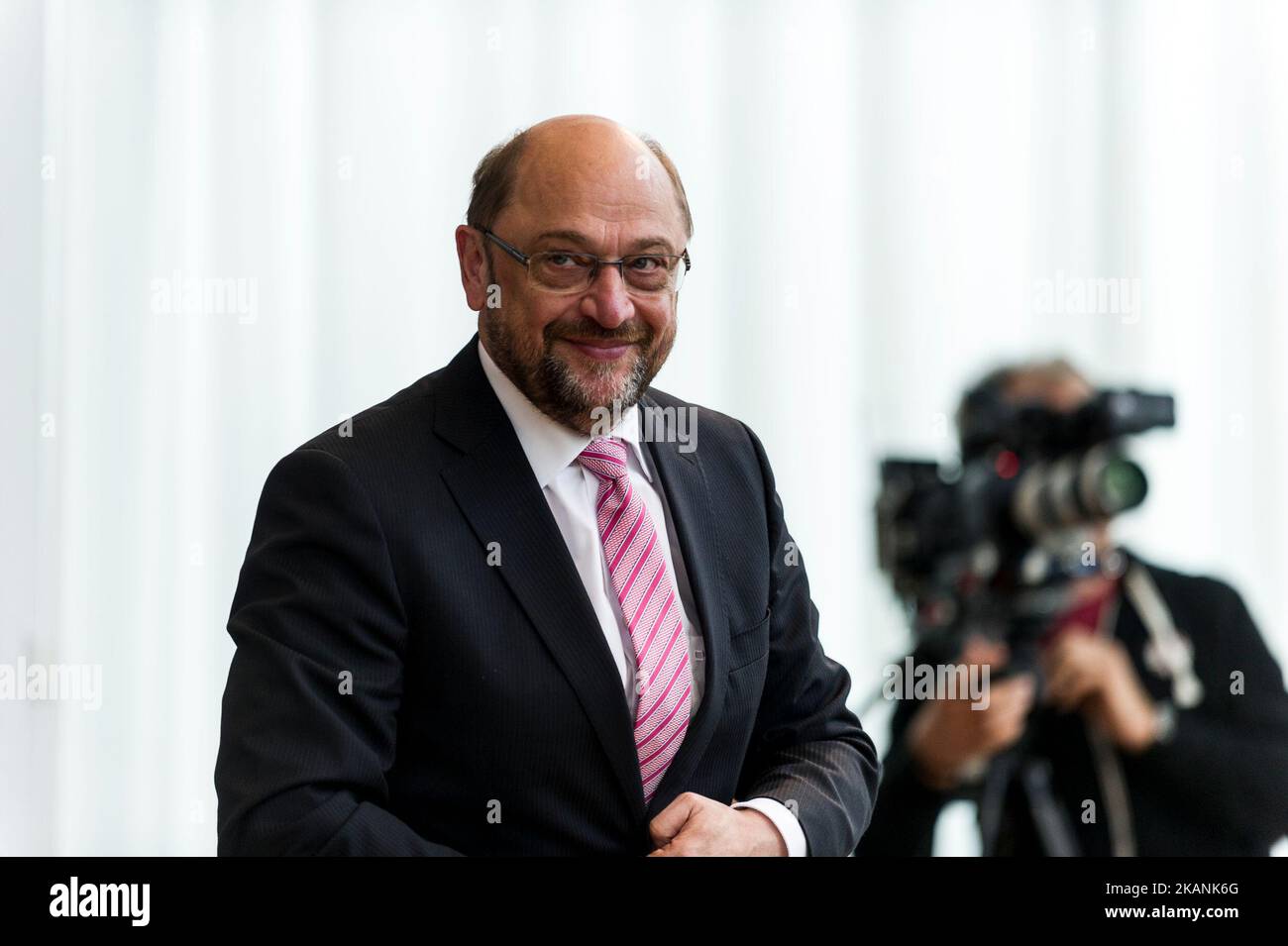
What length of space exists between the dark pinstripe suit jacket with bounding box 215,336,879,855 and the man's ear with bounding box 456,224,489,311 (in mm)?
86

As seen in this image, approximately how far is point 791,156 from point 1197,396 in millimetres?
778

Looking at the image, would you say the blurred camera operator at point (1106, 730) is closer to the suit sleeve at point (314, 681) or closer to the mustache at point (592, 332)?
the mustache at point (592, 332)

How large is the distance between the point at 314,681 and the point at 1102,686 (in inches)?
38.6

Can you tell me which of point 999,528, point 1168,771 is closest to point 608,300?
point 999,528

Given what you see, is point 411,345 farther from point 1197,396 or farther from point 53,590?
point 1197,396

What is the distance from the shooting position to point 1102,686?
152cm

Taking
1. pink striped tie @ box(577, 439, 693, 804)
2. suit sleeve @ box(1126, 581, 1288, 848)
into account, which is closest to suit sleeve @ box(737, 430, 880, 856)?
pink striped tie @ box(577, 439, 693, 804)

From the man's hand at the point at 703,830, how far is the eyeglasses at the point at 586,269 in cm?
45

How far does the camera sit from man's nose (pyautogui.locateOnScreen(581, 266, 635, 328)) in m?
1.12

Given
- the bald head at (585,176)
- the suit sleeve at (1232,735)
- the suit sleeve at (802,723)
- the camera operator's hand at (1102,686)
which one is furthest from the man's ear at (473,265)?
the suit sleeve at (1232,735)

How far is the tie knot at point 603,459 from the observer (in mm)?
1136

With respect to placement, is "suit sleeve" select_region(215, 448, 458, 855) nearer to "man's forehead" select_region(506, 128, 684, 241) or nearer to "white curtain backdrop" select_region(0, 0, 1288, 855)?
"man's forehead" select_region(506, 128, 684, 241)

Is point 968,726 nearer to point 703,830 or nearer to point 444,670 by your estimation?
point 703,830

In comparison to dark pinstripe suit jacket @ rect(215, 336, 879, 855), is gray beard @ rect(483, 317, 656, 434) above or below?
above
